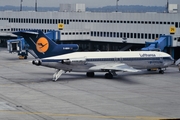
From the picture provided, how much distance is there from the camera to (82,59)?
72562 millimetres

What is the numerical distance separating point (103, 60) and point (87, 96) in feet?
53.5

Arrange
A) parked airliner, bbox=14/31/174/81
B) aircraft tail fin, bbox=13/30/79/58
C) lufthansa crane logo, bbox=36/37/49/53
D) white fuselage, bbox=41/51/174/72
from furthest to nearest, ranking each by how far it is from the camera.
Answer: lufthansa crane logo, bbox=36/37/49/53 < aircraft tail fin, bbox=13/30/79/58 < parked airliner, bbox=14/31/174/81 < white fuselage, bbox=41/51/174/72

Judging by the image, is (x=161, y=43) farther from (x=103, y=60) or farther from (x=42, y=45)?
(x=42, y=45)

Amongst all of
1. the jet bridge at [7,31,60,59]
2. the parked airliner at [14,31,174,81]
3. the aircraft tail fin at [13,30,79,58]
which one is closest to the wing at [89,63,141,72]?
the parked airliner at [14,31,174,81]

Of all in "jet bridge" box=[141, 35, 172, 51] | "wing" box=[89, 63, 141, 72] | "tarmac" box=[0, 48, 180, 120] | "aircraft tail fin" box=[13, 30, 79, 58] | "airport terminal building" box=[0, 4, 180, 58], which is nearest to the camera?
"tarmac" box=[0, 48, 180, 120]

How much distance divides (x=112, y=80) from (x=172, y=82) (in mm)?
7834

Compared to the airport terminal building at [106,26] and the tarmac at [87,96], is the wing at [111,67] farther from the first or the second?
the airport terminal building at [106,26]

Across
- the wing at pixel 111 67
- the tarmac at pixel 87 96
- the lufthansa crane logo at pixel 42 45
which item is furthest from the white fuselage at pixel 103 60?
the lufthansa crane logo at pixel 42 45

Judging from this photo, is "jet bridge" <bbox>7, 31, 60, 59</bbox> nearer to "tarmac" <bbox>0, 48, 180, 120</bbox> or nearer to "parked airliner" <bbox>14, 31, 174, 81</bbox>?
"tarmac" <bbox>0, 48, 180, 120</bbox>

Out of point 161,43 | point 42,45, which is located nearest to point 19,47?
point 161,43

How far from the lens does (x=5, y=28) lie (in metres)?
138

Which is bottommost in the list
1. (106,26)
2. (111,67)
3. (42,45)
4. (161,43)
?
(111,67)

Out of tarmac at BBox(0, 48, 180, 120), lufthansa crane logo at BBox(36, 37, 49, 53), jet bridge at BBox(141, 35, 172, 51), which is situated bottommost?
tarmac at BBox(0, 48, 180, 120)

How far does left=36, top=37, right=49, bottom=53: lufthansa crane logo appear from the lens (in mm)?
71438
